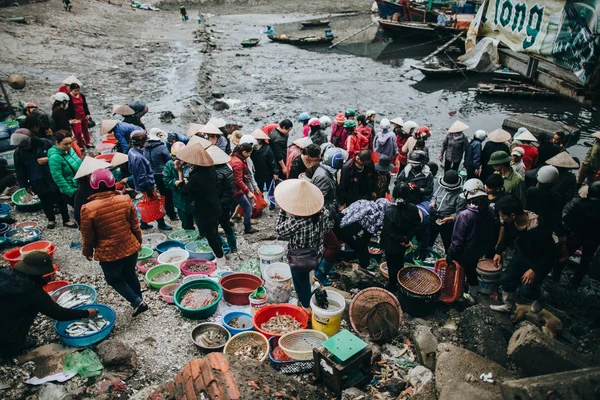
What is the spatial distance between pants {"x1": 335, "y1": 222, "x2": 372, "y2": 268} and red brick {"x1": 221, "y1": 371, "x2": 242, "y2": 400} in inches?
122

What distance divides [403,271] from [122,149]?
21.0 ft

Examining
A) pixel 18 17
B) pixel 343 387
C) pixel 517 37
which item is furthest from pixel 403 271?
pixel 18 17

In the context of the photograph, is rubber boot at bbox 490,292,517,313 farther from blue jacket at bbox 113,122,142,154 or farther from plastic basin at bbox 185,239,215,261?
blue jacket at bbox 113,122,142,154

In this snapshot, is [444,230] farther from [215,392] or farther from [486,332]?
[215,392]

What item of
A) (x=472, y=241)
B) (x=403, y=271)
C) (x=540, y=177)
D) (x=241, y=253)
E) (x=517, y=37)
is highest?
(x=517, y=37)

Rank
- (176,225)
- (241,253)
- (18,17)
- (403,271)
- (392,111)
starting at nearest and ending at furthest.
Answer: (403,271)
(241,253)
(176,225)
(392,111)
(18,17)

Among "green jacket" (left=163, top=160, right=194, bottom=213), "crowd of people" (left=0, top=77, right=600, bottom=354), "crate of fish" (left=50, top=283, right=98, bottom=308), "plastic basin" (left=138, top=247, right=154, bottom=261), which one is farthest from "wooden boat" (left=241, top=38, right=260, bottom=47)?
"crate of fish" (left=50, top=283, right=98, bottom=308)

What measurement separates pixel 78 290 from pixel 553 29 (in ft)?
24.0

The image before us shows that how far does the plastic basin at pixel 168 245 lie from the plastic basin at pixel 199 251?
126 millimetres

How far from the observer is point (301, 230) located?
15.7 feet

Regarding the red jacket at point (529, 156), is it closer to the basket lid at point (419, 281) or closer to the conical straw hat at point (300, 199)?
the basket lid at point (419, 281)

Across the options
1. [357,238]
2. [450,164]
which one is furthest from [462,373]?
[450,164]

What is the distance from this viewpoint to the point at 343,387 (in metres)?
3.94

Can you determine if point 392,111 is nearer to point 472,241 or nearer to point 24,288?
point 472,241
